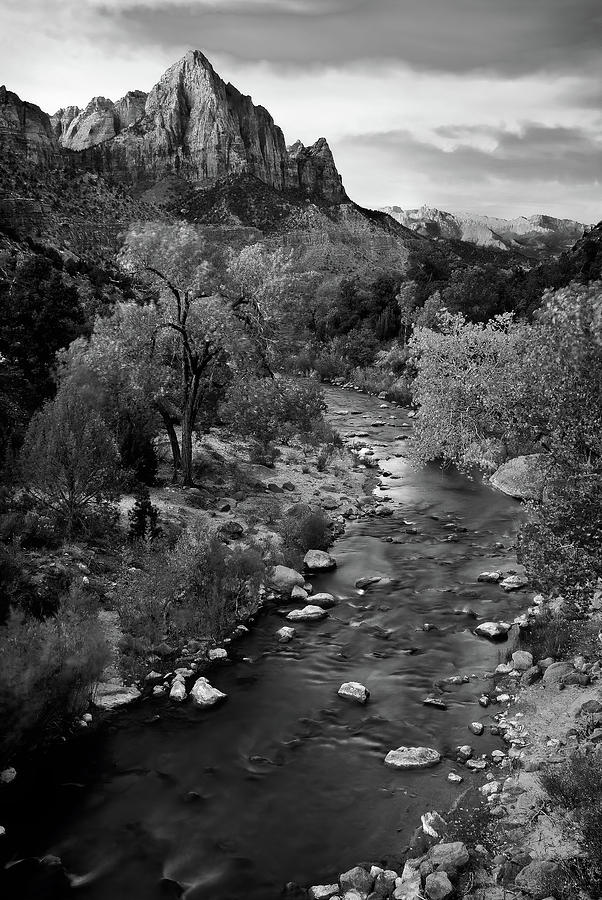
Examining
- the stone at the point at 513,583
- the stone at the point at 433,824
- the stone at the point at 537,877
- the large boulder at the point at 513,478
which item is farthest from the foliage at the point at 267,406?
the stone at the point at 537,877

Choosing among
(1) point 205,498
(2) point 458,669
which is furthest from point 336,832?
(1) point 205,498

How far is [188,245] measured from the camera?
23.8 meters

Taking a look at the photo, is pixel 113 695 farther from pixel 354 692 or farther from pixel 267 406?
pixel 267 406

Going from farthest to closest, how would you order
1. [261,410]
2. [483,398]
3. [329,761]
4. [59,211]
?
[59,211] < [261,410] < [483,398] < [329,761]

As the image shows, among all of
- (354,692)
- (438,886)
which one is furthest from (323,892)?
(354,692)

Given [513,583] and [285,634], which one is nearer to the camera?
[285,634]

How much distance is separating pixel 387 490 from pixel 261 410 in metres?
7.87

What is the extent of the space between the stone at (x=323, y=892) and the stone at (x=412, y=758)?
3.03 metres

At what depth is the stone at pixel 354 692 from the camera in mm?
13491

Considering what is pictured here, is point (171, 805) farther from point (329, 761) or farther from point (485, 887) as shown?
point (485, 887)

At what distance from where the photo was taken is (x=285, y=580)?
19219 millimetres

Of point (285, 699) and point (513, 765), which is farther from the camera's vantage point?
point (285, 699)

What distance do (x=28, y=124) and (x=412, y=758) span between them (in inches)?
7492

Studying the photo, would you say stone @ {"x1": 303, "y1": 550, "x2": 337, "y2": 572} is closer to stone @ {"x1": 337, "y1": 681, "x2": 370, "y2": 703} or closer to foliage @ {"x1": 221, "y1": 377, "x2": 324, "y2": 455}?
stone @ {"x1": 337, "y1": 681, "x2": 370, "y2": 703}
